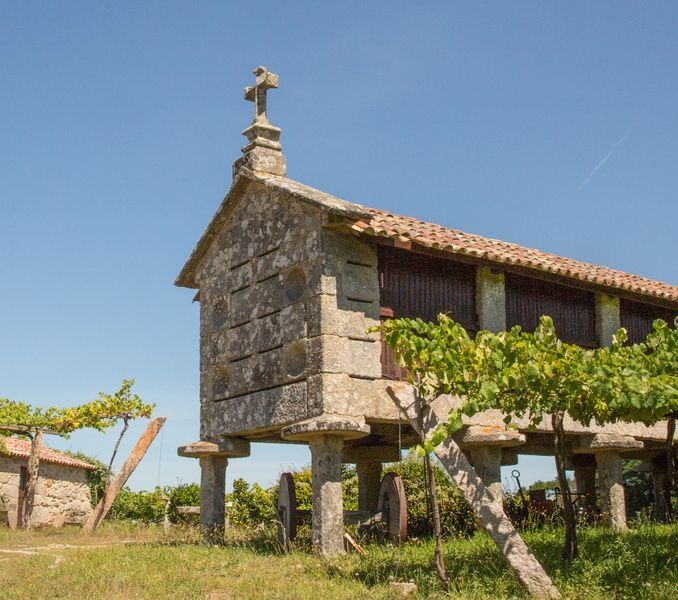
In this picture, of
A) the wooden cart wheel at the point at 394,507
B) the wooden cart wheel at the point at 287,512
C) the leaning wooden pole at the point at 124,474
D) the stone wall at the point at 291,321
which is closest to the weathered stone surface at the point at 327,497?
the stone wall at the point at 291,321

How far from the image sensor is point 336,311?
36.1ft

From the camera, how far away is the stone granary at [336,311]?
10906mm

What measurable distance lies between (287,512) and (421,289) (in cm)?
344

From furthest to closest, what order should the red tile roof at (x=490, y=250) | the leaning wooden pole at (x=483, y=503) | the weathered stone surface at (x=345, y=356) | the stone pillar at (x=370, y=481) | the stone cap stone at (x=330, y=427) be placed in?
the stone pillar at (x=370, y=481) < the red tile roof at (x=490, y=250) < the weathered stone surface at (x=345, y=356) < the stone cap stone at (x=330, y=427) < the leaning wooden pole at (x=483, y=503)

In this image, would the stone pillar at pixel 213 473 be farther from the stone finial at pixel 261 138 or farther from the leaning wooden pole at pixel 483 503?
the leaning wooden pole at pixel 483 503

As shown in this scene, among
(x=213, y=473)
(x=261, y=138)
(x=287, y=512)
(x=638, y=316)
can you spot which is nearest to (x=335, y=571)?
(x=287, y=512)

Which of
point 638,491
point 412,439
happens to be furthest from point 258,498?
point 638,491

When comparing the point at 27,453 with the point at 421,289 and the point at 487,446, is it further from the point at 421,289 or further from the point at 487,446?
the point at 487,446

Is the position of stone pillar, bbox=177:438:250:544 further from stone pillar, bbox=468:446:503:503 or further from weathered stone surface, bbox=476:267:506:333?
weathered stone surface, bbox=476:267:506:333

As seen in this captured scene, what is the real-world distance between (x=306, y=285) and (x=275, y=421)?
1.80 metres

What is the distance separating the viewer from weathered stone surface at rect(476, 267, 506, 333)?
1224 cm

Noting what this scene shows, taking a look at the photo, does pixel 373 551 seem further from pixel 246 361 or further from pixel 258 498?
pixel 258 498

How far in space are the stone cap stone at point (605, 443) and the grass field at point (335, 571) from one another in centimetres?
124

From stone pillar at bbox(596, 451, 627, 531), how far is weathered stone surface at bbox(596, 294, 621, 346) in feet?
5.59
